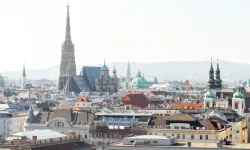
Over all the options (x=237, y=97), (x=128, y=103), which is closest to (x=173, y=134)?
(x=237, y=97)

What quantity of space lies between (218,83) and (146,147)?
393 feet

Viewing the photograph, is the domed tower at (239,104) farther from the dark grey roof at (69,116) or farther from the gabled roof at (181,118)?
the dark grey roof at (69,116)

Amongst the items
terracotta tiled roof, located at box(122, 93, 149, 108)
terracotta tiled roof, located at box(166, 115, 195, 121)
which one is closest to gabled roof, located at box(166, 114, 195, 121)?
terracotta tiled roof, located at box(166, 115, 195, 121)

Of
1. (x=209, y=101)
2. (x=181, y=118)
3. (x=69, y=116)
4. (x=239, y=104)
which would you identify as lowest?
(x=181, y=118)

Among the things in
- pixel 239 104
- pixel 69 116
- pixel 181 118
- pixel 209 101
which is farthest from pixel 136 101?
pixel 181 118

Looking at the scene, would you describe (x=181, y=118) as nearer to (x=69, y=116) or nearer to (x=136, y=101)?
(x=69, y=116)

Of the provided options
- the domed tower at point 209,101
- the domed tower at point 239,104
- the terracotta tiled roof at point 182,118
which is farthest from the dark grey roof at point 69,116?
the domed tower at point 209,101

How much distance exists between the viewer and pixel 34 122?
115562mm

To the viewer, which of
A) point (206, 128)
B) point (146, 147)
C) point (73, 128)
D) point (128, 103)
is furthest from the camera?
point (128, 103)

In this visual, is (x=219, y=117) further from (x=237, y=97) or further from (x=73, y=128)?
(x=237, y=97)

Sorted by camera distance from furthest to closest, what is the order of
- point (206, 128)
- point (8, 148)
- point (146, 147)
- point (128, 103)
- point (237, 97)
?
point (128, 103)
point (237, 97)
point (206, 128)
point (8, 148)
point (146, 147)

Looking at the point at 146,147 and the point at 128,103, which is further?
the point at 128,103

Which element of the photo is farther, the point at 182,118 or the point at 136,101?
the point at 136,101

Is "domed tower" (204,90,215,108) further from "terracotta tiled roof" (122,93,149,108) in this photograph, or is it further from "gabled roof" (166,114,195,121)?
"gabled roof" (166,114,195,121)
